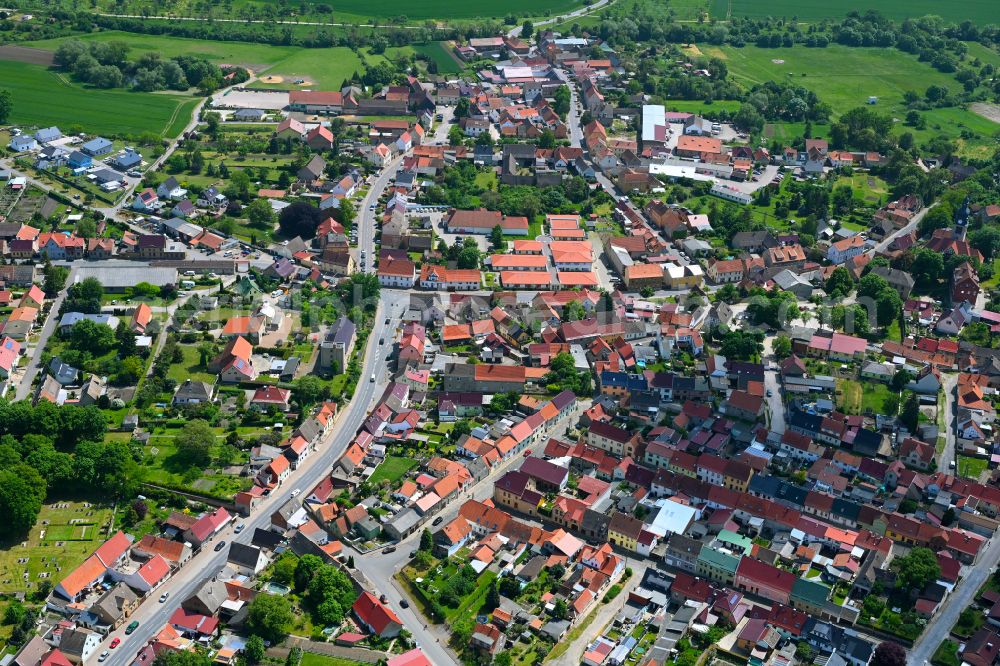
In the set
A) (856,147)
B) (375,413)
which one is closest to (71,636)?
(375,413)

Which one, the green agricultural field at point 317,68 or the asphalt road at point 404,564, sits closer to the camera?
the asphalt road at point 404,564

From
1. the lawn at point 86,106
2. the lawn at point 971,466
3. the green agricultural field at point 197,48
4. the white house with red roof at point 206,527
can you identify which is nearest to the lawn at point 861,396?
the lawn at point 971,466

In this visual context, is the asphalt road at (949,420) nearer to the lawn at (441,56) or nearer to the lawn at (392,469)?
the lawn at (392,469)

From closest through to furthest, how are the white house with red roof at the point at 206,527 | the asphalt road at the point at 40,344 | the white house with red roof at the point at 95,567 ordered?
the white house with red roof at the point at 95,567
the white house with red roof at the point at 206,527
the asphalt road at the point at 40,344

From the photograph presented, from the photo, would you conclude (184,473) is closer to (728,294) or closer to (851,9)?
(728,294)

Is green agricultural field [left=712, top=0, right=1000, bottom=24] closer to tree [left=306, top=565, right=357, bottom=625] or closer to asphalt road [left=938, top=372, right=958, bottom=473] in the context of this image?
asphalt road [left=938, top=372, right=958, bottom=473]

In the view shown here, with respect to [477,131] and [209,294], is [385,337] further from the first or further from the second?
[477,131]

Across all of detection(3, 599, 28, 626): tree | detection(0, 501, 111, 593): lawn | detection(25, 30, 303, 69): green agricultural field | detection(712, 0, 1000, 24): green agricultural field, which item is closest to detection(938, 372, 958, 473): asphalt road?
detection(0, 501, 111, 593): lawn
